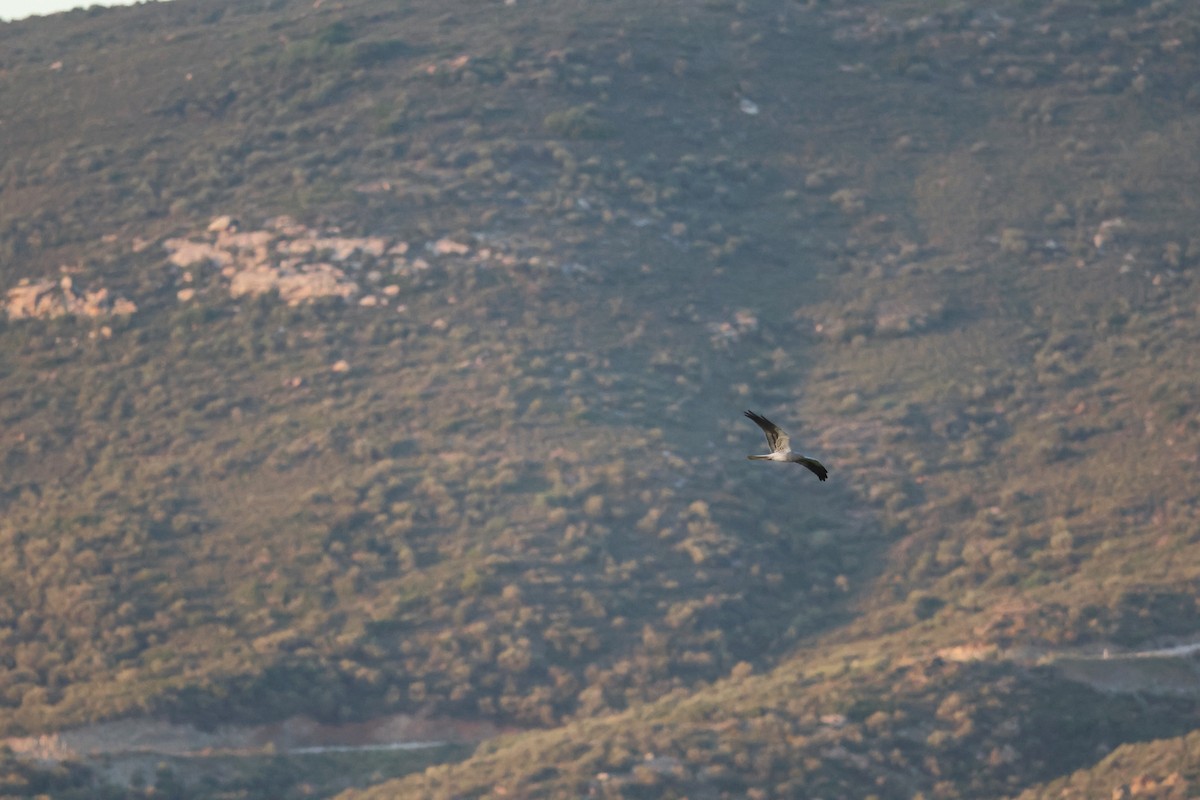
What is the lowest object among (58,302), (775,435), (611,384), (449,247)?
(611,384)

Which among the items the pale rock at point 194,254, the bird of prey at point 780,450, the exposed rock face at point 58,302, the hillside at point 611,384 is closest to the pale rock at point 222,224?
the hillside at point 611,384

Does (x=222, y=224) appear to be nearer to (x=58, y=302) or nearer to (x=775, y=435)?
(x=58, y=302)

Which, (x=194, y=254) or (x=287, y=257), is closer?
(x=287, y=257)

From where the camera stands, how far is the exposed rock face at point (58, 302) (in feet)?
262

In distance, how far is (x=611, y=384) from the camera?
73688mm

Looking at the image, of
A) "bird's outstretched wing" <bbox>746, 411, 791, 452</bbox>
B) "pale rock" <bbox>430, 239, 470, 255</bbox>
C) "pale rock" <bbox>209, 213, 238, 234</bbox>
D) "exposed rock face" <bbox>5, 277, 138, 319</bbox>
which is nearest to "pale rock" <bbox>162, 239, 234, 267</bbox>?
"pale rock" <bbox>209, 213, 238, 234</bbox>

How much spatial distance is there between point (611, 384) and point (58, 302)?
23.4m

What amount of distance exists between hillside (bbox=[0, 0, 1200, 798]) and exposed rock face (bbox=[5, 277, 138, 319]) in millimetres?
181

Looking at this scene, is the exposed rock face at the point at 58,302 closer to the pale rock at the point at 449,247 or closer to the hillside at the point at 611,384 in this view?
the hillside at the point at 611,384

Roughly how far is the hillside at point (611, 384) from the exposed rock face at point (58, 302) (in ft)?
0.60

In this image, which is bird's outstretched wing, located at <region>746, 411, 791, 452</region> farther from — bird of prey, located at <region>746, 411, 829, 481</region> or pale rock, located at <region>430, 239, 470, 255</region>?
pale rock, located at <region>430, 239, 470, 255</region>

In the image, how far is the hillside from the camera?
58.2m

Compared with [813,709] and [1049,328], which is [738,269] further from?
[813,709]

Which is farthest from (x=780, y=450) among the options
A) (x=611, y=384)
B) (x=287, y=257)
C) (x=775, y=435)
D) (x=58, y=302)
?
(x=58, y=302)
